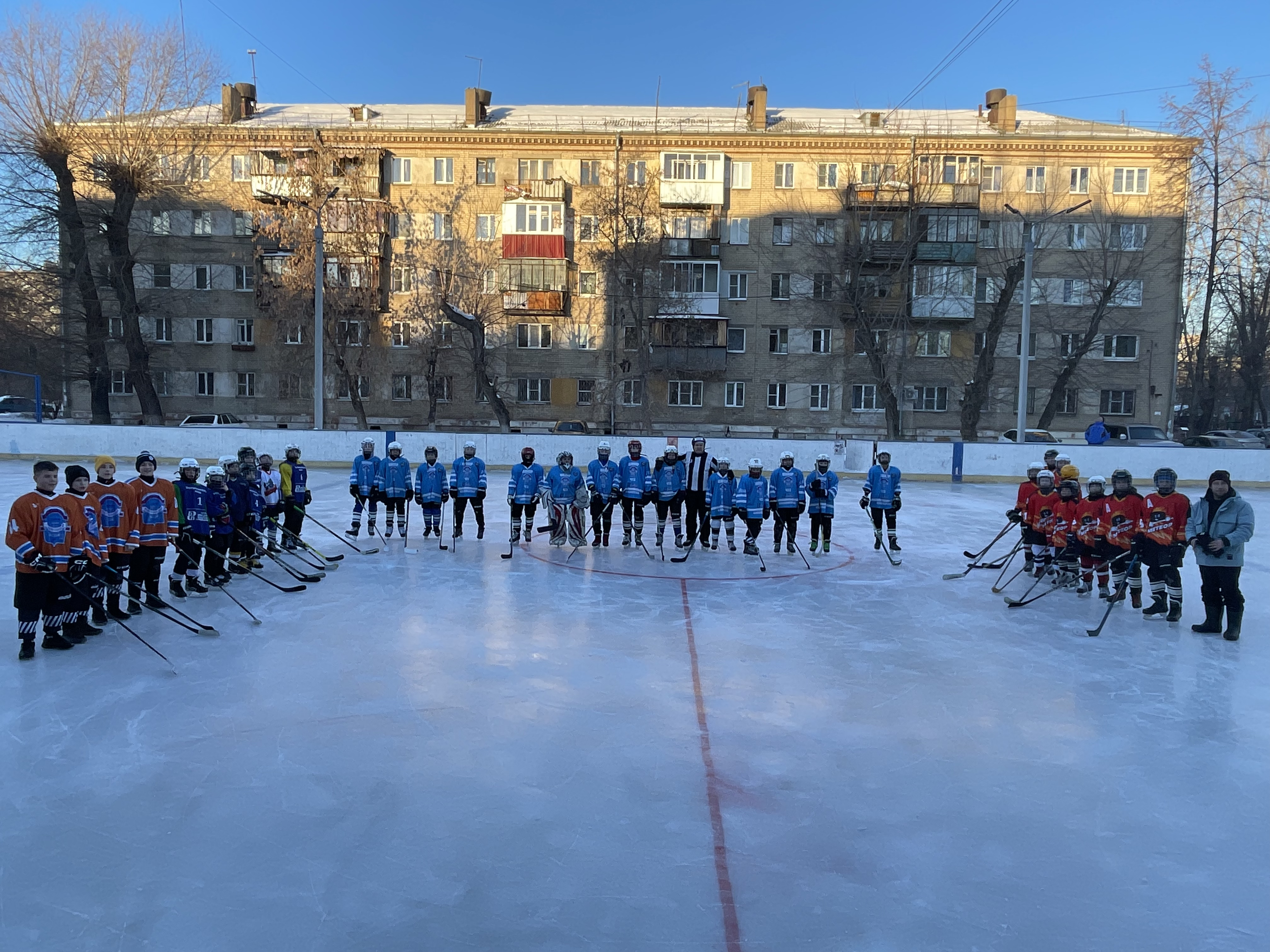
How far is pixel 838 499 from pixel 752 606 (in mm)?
9221

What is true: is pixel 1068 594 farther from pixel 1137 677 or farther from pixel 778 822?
pixel 778 822

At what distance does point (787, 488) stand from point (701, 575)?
6.35 feet

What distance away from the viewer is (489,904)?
3.30 meters

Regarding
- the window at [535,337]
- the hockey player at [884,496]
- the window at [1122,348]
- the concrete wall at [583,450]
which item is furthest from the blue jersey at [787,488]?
the window at [1122,348]

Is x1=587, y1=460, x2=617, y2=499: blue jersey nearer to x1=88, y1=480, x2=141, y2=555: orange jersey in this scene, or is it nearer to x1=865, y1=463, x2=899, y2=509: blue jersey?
x1=865, y1=463, x2=899, y2=509: blue jersey

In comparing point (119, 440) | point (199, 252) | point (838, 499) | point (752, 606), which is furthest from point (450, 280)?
point (752, 606)

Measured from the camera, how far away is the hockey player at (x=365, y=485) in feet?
37.3

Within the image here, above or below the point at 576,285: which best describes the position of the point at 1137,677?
below

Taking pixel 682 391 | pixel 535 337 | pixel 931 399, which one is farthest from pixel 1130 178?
pixel 535 337

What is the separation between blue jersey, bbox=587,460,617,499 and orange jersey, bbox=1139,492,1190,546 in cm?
620

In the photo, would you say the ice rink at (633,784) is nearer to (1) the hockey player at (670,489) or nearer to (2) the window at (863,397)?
(1) the hockey player at (670,489)

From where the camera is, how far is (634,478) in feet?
37.3

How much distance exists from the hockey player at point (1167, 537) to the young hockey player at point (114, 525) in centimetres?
929

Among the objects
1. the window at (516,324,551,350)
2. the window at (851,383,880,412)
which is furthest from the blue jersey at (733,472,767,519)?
the window at (516,324,551,350)
